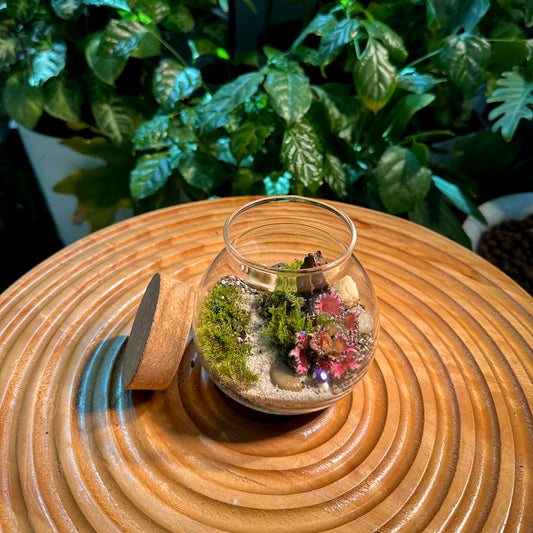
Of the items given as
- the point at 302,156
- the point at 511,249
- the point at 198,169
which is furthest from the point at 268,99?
the point at 511,249

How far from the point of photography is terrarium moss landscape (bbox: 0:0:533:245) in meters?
1.33

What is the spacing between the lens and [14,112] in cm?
150

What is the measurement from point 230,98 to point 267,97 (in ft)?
0.60

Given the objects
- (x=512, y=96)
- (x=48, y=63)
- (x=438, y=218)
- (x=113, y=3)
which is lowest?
(x=438, y=218)

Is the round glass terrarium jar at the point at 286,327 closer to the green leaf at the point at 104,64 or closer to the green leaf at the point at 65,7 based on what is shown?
the green leaf at the point at 104,64

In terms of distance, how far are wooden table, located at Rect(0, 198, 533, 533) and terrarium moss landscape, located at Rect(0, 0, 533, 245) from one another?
56 centimetres

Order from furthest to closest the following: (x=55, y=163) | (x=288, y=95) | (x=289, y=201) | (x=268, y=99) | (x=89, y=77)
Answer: (x=55, y=163) → (x=89, y=77) → (x=268, y=99) → (x=288, y=95) → (x=289, y=201)

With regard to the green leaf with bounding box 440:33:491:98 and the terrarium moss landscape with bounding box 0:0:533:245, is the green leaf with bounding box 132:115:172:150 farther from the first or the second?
the green leaf with bounding box 440:33:491:98

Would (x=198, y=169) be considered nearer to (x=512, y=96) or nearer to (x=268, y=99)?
(x=268, y=99)

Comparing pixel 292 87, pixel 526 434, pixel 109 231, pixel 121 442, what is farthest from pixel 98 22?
pixel 526 434

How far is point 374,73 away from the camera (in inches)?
51.3

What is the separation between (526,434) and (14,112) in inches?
62.8

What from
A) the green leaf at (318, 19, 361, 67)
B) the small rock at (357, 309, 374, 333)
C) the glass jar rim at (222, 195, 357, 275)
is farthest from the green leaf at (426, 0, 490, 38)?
the small rock at (357, 309, 374, 333)

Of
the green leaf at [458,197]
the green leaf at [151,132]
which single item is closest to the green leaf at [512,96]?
the green leaf at [458,197]
